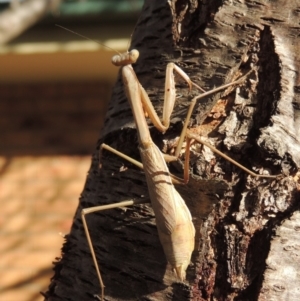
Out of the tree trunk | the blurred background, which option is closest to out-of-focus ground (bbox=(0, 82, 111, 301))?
the blurred background

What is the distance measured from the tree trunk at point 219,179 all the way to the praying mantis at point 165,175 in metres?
0.01

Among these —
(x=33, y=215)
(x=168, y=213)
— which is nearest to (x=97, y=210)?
(x=168, y=213)

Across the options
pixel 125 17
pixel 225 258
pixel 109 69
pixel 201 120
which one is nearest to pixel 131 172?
pixel 201 120

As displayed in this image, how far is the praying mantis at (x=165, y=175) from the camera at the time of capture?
1084 millimetres

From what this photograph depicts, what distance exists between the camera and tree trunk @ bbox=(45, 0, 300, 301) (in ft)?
3.38

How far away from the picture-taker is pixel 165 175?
123cm

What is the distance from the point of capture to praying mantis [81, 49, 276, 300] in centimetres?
108

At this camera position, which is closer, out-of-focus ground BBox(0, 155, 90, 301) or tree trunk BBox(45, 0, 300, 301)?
tree trunk BBox(45, 0, 300, 301)

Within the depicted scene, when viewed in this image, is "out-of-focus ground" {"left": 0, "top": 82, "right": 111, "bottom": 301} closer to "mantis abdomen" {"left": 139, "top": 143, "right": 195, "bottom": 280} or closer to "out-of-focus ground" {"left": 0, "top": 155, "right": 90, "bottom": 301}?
"out-of-focus ground" {"left": 0, "top": 155, "right": 90, "bottom": 301}

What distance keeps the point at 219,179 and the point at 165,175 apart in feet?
0.56

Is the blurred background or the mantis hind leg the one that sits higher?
the mantis hind leg

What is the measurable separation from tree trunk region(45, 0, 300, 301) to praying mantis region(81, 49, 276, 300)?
1 centimetres

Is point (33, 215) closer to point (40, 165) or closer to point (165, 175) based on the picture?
point (40, 165)

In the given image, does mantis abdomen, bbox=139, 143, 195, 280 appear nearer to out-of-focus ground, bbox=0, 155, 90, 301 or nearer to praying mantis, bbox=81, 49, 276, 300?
praying mantis, bbox=81, 49, 276, 300
